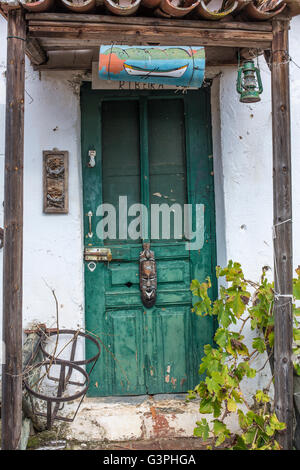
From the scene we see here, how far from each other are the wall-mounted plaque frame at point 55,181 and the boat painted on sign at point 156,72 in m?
1.03

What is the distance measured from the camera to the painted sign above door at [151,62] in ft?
8.52

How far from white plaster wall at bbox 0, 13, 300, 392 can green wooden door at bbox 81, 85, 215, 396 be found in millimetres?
145

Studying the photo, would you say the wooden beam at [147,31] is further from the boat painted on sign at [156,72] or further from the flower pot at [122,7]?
the boat painted on sign at [156,72]

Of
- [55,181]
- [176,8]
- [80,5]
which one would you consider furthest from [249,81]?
[55,181]

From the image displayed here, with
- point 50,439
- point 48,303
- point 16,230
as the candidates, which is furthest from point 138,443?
point 16,230

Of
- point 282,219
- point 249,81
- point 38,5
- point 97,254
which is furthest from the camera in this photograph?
point 97,254

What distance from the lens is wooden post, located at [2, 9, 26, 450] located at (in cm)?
255

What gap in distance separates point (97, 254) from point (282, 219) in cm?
153

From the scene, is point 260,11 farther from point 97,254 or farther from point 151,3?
point 97,254

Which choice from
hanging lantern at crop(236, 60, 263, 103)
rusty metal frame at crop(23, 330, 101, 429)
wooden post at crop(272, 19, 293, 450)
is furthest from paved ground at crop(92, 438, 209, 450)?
hanging lantern at crop(236, 60, 263, 103)

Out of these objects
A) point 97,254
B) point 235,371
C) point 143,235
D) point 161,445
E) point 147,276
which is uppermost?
point 143,235

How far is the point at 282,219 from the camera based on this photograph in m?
2.76

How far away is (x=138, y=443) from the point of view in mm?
3064
